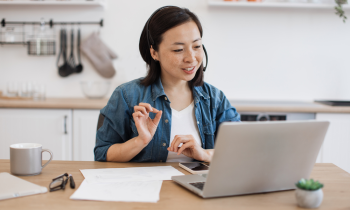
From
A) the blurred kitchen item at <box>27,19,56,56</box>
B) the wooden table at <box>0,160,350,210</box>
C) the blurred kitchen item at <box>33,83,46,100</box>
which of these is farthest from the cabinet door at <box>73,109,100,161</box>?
the wooden table at <box>0,160,350,210</box>

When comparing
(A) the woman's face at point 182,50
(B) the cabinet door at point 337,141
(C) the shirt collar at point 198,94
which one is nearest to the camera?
(A) the woman's face at point 182,50

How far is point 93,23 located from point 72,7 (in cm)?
23

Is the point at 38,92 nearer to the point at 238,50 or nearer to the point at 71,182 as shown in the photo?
the point at 238,50

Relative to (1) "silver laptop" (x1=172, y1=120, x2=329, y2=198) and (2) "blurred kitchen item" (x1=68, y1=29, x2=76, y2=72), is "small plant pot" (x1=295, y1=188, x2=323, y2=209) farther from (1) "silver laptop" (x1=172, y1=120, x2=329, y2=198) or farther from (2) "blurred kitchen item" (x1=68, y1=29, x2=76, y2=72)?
(2) "blurred kitchen item" (x1=68, y1=29, x2=76, y2=72)

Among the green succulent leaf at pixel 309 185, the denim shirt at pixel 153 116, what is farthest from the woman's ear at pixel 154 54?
the green succulent leaf at pixel 309 185

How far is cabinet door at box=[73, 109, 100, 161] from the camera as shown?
254cm

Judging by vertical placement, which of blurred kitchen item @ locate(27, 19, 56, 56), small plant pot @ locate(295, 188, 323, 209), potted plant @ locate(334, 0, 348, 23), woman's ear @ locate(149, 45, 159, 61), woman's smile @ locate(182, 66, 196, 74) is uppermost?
potted plant @ locate(334, 0, 348, 23)

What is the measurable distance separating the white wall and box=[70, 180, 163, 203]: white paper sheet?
2.17 meters

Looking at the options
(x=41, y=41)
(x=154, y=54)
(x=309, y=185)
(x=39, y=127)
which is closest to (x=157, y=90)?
(x=154, y=54)

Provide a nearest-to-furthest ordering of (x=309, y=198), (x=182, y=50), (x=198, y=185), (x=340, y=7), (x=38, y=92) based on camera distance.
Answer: (x=309, y=198) → (x=198, y=185) → (x=182, y=50) → (x=340, y=7) → (x=38, y=92)

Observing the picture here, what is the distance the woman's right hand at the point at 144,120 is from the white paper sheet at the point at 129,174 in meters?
0.14

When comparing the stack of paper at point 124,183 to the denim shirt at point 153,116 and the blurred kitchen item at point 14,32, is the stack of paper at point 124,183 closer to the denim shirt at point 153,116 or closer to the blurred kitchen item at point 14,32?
the denim shirt at point 153,116

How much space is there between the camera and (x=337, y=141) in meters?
2.55

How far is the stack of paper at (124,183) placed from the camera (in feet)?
2.94
